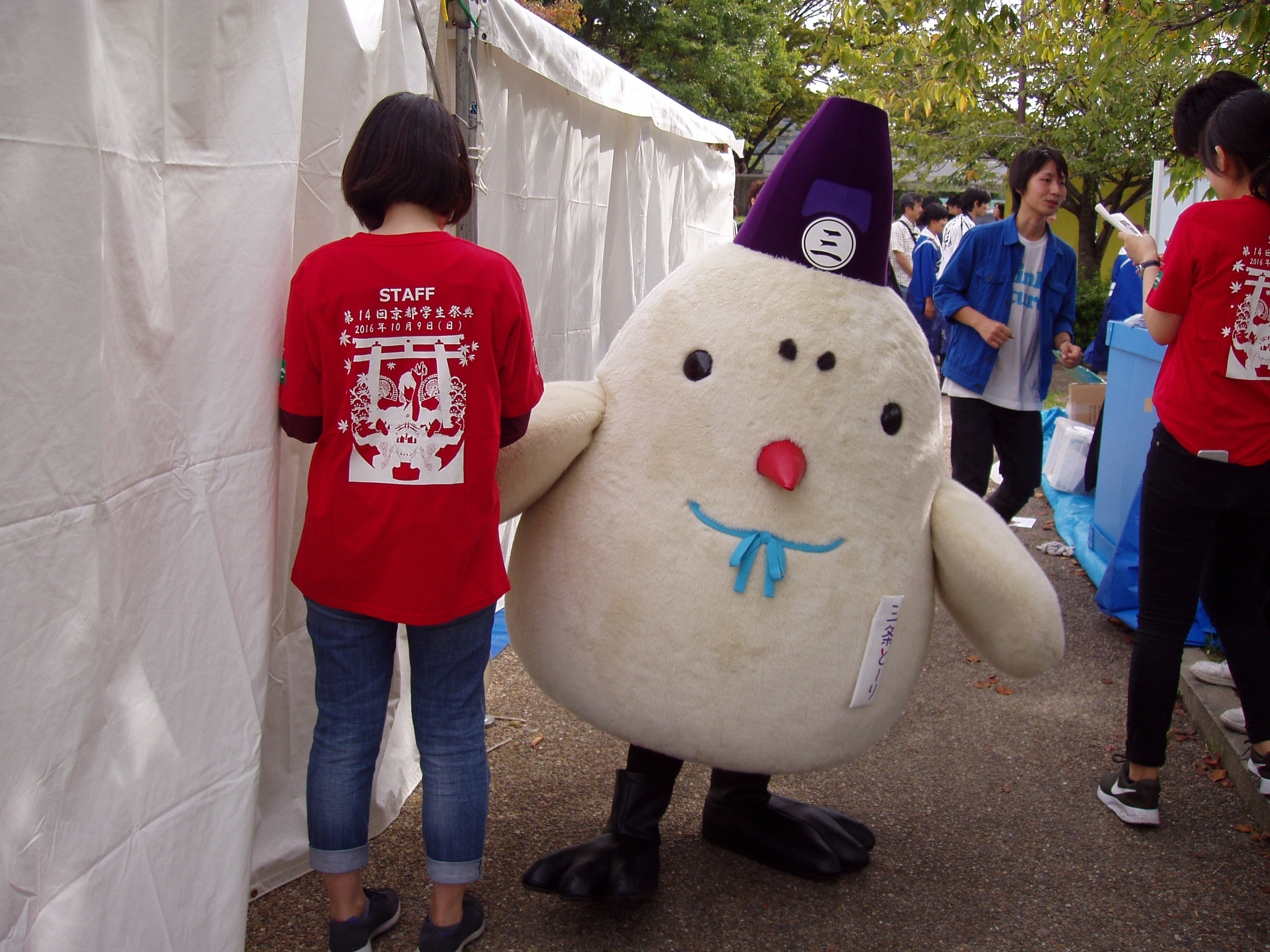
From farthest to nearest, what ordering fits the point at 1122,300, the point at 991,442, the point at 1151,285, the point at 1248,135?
1. the point at 1122,300
2. the point at 991,442
3. the point at 1151,285
4. the point at 1248,135

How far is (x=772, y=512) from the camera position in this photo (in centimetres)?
215

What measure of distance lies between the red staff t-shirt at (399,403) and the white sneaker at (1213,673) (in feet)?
9.89

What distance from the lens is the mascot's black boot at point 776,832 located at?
103 inches

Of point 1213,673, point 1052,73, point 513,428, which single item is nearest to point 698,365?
Answer: point 513,428

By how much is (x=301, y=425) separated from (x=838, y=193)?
48.7 inches

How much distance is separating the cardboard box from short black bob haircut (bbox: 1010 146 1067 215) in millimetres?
3190

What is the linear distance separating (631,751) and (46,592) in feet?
4.65

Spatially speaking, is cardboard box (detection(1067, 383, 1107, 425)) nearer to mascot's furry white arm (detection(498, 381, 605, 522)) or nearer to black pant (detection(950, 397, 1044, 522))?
black pant (detection(950, 397, 1044, 522))

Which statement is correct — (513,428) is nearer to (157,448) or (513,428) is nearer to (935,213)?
(157,448)

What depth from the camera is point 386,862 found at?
265cm

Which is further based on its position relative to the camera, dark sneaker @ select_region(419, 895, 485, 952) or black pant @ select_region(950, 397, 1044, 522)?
black pant @ select_region(950, 397, 1044, 522)

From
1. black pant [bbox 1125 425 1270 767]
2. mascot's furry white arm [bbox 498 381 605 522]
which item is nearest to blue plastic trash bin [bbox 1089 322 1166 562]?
black pant [bbox 1125 425 1270 767]

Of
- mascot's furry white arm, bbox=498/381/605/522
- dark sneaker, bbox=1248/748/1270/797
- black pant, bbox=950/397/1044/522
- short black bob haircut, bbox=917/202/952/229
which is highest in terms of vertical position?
short black bob haircut, bbox=917/202/952/229

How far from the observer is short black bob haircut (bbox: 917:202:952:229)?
363 inches
